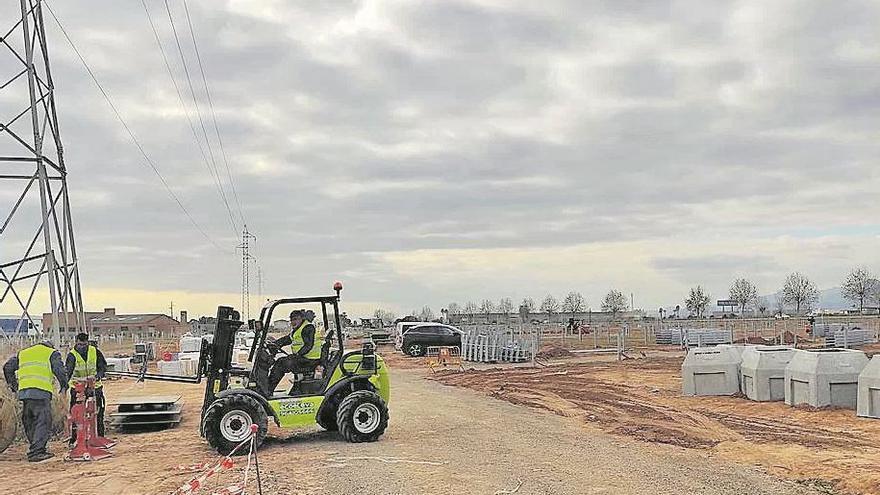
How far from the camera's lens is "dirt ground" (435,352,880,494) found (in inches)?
486

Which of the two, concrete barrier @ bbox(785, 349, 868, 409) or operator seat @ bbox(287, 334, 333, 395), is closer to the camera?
operator seat @ bbox(287, 334, 333, 395)

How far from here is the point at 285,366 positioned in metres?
13.5

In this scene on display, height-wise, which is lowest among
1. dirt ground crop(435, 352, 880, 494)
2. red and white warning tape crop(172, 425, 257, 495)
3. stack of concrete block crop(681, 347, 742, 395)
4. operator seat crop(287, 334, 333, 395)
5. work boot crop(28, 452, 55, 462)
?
dirt ground crop(435, 352, 880, 494)

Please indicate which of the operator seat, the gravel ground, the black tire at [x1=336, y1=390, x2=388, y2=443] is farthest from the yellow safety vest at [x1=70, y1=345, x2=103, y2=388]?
the gravel ground

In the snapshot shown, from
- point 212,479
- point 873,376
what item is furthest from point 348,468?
point 873,376

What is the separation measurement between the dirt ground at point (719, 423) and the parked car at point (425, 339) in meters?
15.8

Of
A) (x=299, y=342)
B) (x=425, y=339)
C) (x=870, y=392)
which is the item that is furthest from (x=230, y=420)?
(x=425, y=339)

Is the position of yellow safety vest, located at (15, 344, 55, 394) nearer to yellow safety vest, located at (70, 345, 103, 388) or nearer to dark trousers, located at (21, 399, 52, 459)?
dark trousers, located at (21, 399, 52, 459)

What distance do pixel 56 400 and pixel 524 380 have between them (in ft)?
51.0

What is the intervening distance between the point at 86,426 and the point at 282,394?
3003 millimetres

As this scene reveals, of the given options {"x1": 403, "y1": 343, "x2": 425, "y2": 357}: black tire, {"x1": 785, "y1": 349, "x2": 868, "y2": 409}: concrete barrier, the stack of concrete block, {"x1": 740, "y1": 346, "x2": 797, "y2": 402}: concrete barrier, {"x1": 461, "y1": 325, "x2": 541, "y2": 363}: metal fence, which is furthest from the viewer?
{"x1": 403, "y1": 343, "x2": 425, "y2": 357}: black tire

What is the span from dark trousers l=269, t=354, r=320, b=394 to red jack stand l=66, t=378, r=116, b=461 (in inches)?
107

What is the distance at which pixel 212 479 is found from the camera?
11.2 metres

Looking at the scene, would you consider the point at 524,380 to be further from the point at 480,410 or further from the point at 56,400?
the point at 56,400
